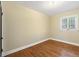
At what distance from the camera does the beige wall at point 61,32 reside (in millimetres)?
4121

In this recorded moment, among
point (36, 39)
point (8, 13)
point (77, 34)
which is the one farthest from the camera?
point (36, 39)

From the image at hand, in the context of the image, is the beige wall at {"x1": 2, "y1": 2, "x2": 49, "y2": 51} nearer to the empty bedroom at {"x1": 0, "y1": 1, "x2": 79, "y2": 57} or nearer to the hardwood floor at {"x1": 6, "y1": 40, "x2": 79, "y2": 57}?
the empty bedroom at {"x1": 0, "y1": 1, "x2": 79, "y2": 57}

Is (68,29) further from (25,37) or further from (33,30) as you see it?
(25,37)

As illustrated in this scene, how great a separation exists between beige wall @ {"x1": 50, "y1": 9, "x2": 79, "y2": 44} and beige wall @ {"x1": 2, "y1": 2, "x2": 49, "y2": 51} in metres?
1.86

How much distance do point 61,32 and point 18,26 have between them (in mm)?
3119

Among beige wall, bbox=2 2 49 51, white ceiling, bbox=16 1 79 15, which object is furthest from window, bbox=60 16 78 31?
beige wall, bbox=2 2 49 51

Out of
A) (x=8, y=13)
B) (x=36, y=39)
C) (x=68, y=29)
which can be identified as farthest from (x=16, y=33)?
(x=68, y=29)

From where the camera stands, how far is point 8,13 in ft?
8.82

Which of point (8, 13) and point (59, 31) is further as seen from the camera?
point (59, 31)

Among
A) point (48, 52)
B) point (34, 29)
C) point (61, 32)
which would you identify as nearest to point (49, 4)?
point (34, 29)

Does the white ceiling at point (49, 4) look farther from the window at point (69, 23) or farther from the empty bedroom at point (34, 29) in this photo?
the window at point (69, 23)

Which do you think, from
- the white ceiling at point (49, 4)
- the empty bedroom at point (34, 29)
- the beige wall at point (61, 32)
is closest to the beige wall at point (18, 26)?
the empty bedroom at point (34, 29)

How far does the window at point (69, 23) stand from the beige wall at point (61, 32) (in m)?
0.24

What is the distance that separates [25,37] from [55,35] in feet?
9.30
